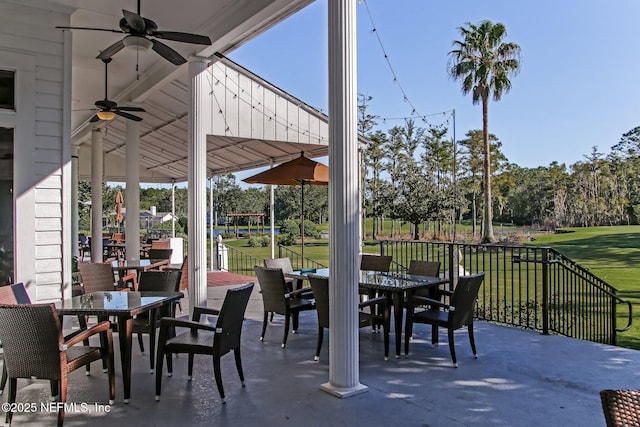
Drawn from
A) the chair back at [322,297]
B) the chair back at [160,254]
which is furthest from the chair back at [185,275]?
the chair back at [322,297]

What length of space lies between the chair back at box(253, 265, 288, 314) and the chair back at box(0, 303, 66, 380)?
2256 millimetres

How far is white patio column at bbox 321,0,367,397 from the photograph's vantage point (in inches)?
131

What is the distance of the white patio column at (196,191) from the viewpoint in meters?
5.57

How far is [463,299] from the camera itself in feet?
13.3

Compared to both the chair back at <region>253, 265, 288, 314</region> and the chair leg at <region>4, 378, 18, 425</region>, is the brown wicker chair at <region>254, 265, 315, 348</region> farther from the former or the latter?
the chair leg at <region>4, 378, 18, 425</region>

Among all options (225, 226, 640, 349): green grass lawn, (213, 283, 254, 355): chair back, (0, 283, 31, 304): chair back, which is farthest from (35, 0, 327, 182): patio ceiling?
(225, 226, 640, 349): green grass lawn

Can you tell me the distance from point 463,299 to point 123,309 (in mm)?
2865

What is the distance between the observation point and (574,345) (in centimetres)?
457

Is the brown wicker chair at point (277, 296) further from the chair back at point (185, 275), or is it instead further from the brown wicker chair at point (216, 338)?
the chair back at point (185, 275)

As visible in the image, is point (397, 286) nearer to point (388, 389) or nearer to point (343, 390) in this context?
point (388, 389)

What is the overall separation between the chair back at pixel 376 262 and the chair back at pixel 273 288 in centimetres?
166

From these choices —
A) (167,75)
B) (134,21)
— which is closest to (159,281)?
(134,21)

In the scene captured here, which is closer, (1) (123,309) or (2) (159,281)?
(1) (123,309)

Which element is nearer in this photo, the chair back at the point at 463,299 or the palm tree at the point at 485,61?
the chair back at the point at 463,299
